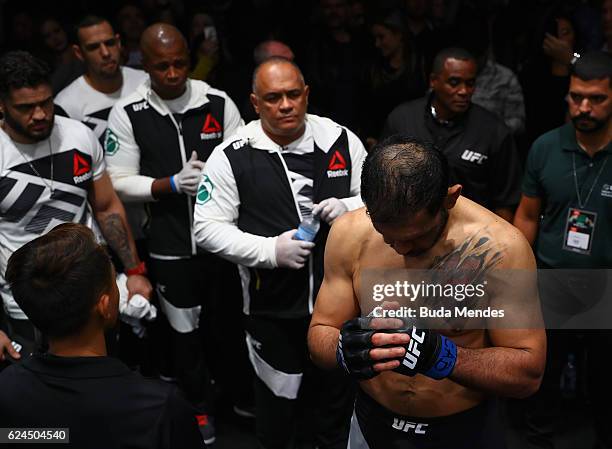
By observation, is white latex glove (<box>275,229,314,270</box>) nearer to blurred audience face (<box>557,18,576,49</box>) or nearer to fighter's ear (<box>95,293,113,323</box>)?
fighter's ear (<box>95,293,113,323</box>)

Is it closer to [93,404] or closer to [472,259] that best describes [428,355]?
[472,259]

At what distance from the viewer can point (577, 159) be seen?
3.38 m

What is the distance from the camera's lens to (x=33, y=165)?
3242 millimetres

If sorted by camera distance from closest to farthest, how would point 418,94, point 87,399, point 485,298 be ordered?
point 87,399
point 485,298
point 418,94

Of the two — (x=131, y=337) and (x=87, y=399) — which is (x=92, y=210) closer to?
(x=131, y=337)

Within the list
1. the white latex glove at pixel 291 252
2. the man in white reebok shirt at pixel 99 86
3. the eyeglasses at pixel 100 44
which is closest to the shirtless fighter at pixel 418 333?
the white latex glove at pixel 291 252

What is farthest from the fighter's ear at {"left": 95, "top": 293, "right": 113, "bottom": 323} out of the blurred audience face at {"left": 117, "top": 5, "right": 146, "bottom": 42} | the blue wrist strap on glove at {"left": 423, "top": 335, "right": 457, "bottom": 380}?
the blurred audience face at {"left": 117, "top": 5, "right": 146, "bottom": 42}

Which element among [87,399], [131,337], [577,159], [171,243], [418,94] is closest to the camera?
[87,399]

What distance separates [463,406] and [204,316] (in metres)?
2.27

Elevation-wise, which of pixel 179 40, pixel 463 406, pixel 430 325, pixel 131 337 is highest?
pixel 179 40

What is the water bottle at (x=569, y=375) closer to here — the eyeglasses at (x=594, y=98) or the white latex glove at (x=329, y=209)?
the eyeglasses at (x=594, y=98)

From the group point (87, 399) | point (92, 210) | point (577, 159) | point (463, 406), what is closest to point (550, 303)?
point (577, 159)

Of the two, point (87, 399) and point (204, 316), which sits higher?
point (87, 399)

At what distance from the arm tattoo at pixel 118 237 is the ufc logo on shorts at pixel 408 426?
1.62 m
